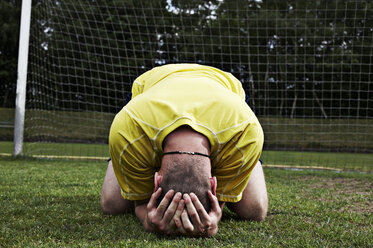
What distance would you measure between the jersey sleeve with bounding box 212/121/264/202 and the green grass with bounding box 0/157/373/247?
251 millimetres

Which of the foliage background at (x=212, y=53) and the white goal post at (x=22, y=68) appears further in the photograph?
the foliage background at (x=212, y=53)

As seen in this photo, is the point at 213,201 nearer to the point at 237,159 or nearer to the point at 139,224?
Result: the point at 237,159

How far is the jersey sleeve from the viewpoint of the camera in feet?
5.67

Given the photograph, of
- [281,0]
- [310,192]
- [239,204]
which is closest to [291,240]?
[239,204]

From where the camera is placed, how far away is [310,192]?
360cm

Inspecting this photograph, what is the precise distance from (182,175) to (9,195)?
1.95 metres

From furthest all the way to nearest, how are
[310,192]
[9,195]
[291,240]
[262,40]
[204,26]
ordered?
[262,40], [204,26], [310,192], [9,195], [291,240]

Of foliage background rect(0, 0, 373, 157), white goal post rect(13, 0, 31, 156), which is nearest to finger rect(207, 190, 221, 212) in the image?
white goal post rect(13, 0, 31, 156)

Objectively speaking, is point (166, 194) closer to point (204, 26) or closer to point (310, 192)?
point (310, 192)

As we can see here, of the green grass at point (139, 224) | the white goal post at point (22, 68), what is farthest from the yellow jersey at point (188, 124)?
the white goal post at point (22, 68)

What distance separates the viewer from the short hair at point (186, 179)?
60.3 inches

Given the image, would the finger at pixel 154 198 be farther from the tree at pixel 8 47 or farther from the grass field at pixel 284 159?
the tree at pixel 8 47

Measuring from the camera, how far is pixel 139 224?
2076 millimetres

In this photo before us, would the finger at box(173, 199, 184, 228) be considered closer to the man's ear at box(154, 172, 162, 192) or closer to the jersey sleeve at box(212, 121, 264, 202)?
the man's ear at box(154, 172, 162, 192)
